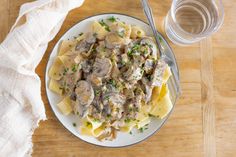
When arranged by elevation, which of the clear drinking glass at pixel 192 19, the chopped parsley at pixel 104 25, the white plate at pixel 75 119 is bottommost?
the white plate at pixel 75 119

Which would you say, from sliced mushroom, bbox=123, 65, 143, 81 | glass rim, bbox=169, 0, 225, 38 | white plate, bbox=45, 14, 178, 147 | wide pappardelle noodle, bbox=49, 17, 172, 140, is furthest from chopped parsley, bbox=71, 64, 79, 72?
glass rim, bbox=169, 0, 225, 38

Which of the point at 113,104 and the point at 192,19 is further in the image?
the point at 192,19

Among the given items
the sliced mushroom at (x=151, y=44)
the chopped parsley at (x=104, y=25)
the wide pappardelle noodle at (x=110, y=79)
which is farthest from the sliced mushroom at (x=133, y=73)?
the chopped parsley at (x=104, y=25)

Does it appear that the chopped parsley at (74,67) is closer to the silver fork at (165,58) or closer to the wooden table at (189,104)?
the wooden table at (189,104)

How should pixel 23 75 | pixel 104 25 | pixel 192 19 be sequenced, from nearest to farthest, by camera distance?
pixel 23 75, pixel 104 25, pixel 192 19

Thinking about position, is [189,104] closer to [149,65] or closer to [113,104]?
[149,65]

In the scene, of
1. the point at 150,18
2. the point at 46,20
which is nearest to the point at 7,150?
the point at 46,20

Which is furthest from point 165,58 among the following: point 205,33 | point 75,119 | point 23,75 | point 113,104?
point 23,75
